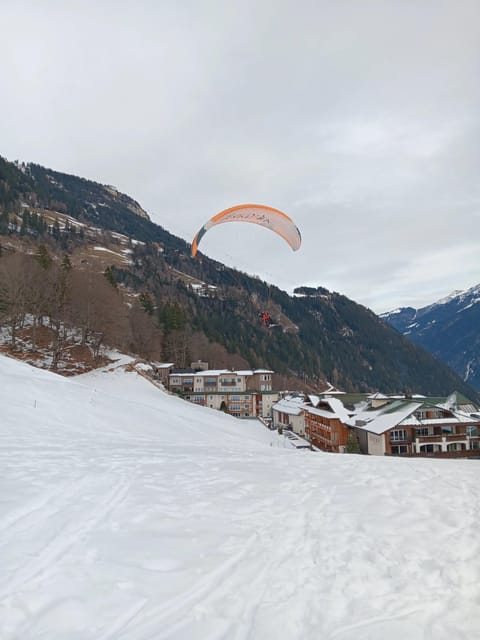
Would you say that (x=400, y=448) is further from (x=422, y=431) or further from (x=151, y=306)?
(x=151, y=306)

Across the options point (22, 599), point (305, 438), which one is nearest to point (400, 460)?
point (22, 599)

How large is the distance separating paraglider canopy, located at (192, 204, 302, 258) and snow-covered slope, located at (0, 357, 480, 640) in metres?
12.8

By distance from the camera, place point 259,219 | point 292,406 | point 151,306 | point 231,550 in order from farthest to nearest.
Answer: point 151,306 < point 292,406 < point 259,219 < point 231,550

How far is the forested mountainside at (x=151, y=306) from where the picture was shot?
39.1 metres

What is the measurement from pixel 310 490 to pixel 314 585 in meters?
3.83

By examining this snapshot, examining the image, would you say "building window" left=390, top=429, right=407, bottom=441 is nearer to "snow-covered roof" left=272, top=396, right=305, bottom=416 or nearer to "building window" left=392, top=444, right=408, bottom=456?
"building window" left=392, top=444, right=408, bottom=456

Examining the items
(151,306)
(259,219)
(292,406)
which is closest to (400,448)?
(292,406)

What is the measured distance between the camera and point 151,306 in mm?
73125

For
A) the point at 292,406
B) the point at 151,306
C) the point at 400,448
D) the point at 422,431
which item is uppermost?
the point at 151,306

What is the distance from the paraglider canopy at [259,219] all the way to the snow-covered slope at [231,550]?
12.8 meters

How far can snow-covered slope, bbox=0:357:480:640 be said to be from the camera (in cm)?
329

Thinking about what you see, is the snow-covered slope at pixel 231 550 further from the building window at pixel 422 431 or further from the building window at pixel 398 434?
the building window at pixel 422 431

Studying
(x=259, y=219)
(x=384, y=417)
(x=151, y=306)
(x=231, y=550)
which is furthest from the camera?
(x=151, y=306)

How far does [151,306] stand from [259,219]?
5640 cm
